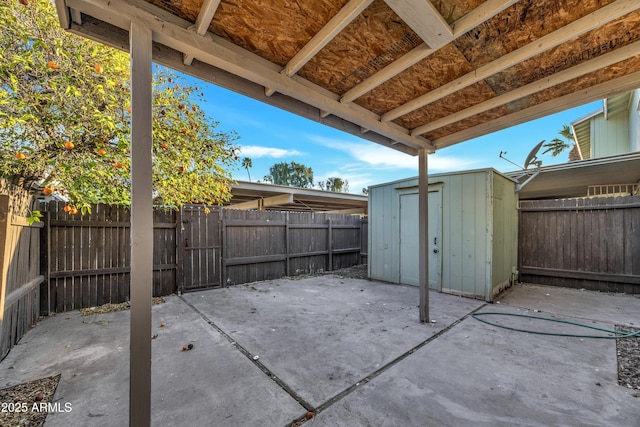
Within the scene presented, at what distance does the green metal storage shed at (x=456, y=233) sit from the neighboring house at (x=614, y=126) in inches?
221

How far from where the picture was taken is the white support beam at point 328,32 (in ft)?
4.57

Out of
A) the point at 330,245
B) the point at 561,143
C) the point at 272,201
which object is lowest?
the point at 330,245

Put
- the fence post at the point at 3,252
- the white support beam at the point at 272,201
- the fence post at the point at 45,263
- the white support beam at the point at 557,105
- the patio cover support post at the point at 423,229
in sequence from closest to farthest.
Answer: the white support beam at the point at 557,105
the fence post at the point at 3,252
the patio cover support post at the point at 423,229
the fence post at the point at 45,263
the white support beam at the point at 272,201

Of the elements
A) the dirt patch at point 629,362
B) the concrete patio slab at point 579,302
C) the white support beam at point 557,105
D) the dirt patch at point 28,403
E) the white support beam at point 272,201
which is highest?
the white support beam at point 557,105

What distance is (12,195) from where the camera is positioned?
2574mm

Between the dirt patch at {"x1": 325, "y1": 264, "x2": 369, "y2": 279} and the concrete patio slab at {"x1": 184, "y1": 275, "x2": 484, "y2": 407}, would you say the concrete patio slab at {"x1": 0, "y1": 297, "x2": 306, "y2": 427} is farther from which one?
the dirt patch at {"x1": 325, "y1": 264, "x2": 369, "y2": 279}

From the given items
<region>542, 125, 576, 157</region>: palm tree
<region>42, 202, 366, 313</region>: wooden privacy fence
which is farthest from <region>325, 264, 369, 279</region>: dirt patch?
<region>542, 125, 576, 157</region>: palm tree

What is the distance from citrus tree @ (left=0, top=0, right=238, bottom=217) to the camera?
8.97 ft

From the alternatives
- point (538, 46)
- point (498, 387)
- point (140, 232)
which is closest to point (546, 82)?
point (538, 46)

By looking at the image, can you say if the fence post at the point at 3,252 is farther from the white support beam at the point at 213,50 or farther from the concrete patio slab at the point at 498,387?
the concrete patio slab at the point at 498,387

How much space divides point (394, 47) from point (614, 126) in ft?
38.1

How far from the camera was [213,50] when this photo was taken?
159 centimetres

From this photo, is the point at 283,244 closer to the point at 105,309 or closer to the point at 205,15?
the point at 105,309

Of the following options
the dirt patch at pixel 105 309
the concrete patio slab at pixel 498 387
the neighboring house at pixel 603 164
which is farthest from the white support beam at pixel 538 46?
the neighboring house at pixel 603 164
